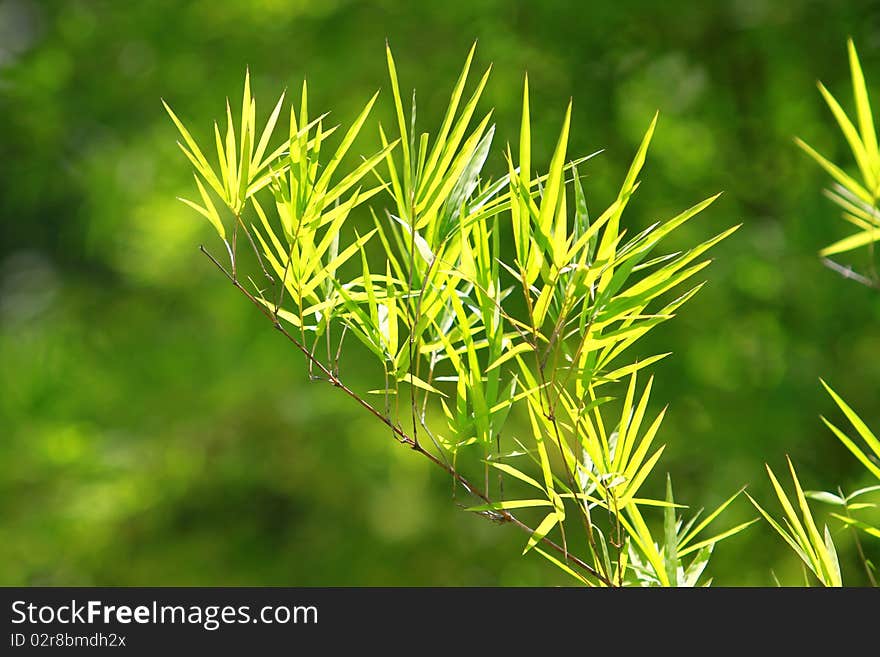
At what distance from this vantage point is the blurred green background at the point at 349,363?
0.85m

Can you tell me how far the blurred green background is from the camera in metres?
0.85

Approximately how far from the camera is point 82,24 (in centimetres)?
108

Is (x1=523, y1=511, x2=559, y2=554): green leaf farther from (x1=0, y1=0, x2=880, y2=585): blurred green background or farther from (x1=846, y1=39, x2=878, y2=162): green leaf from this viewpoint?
(x1=0, y1=0, x2=880, y2=585): blurred green background

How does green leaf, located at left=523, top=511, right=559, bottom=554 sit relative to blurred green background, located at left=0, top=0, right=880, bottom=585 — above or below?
below

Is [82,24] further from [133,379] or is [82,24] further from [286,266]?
[286,266]

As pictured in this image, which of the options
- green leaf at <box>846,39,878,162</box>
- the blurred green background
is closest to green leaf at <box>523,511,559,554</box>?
green leaf at <box>846,39,878,162</box>

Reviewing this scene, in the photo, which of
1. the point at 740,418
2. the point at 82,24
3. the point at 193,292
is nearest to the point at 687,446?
the point at 740,418

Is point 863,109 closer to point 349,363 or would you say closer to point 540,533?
point 540,533

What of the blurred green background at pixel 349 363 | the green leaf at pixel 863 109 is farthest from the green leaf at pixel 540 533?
the blurred green background at pixel 349 363

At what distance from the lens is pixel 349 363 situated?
96cm

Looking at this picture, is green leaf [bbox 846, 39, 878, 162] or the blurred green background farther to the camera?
the blurred green background

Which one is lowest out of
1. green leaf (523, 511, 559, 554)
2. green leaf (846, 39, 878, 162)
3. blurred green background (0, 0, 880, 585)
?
green leaf (523, 511, 559, 554)

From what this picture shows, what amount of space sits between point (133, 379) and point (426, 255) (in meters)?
0.93
